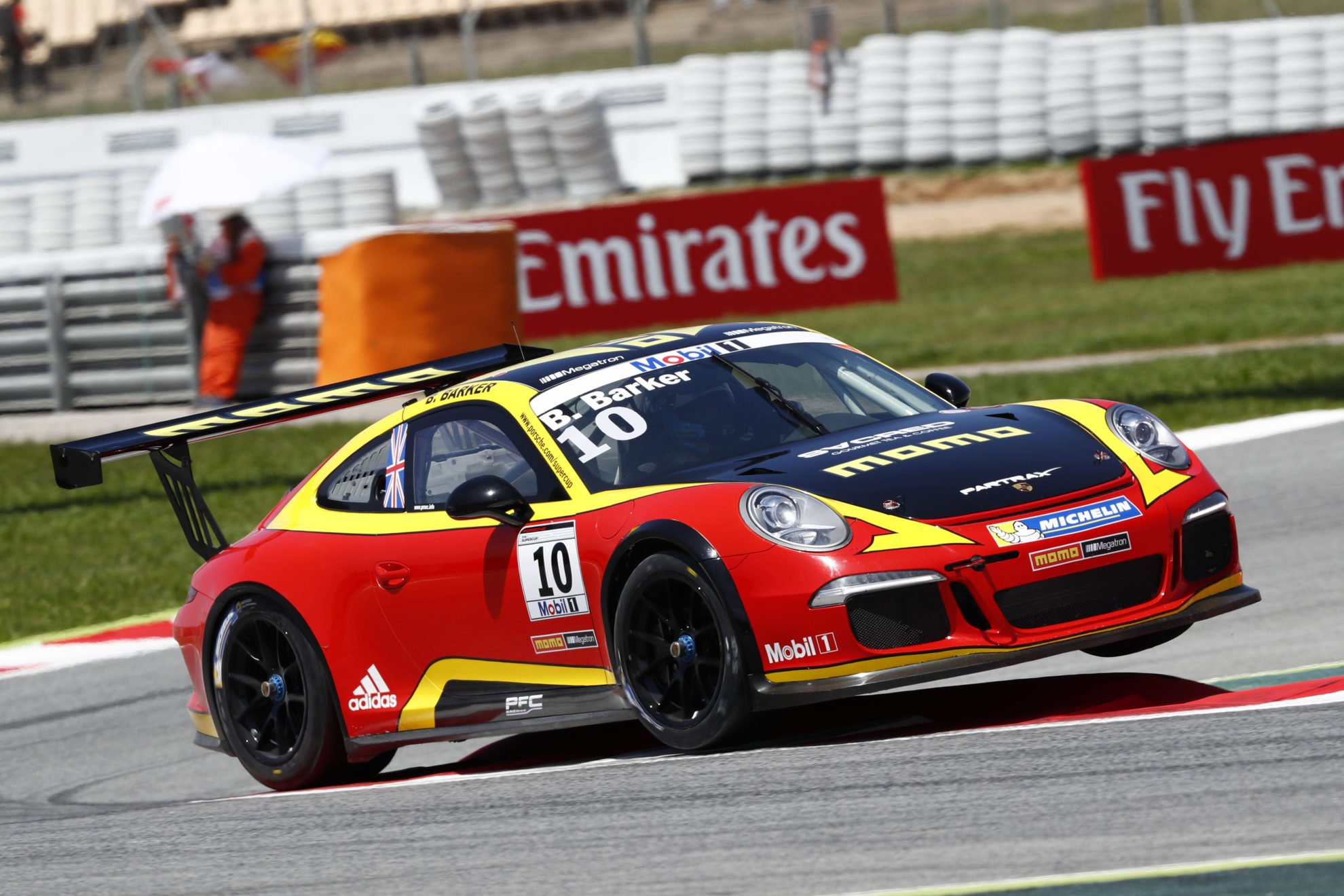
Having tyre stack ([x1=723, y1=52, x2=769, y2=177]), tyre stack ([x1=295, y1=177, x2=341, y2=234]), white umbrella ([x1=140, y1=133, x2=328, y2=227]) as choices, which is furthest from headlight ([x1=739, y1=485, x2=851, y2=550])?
tyre stack ([x1=723, y1=52, x2=769, y2=177])

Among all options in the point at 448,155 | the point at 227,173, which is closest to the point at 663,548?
the point at 227,173

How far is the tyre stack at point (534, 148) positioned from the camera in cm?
2856

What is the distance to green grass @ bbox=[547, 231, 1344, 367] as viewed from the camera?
655 inches

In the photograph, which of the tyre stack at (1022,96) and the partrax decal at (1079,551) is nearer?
the partrax decal at (1079,551)

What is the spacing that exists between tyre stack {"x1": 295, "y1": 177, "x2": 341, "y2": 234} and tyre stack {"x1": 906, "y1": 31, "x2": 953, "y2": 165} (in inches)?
314

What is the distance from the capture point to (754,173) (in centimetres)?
2780

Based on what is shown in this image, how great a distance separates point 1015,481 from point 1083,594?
37 cm

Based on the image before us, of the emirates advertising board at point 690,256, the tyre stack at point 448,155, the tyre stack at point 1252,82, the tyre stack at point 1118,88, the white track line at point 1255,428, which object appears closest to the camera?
the white track line at point 1255,428

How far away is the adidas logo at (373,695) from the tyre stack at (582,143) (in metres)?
22.4

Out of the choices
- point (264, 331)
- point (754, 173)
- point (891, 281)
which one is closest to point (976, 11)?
point (754, 173)

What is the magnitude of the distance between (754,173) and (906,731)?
74.0 feet

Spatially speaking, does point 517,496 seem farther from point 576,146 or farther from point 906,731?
point 576,146

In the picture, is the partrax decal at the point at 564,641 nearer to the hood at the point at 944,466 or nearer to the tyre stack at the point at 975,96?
the hood at the point at 944,466

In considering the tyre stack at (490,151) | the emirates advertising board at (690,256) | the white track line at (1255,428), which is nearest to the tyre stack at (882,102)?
the tyre stack at (490,151)
